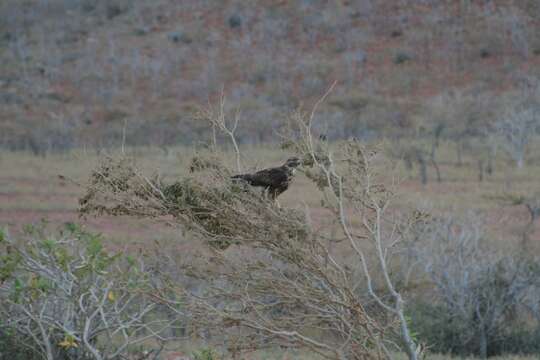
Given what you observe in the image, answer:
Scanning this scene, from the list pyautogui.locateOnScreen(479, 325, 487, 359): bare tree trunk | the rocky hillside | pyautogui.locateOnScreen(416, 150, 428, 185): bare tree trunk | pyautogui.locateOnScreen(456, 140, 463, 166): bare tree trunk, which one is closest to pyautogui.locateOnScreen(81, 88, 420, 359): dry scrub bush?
pyautogui.locateOnScreen(479, 325, 487, 359): bare tree trunk

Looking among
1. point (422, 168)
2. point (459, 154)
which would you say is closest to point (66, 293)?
point (422, 168)

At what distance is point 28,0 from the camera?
228 ft

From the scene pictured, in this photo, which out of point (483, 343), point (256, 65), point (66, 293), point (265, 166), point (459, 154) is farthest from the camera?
point (256, 65)

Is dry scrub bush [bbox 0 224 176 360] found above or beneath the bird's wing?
beneath

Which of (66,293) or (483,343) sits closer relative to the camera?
(66,293)

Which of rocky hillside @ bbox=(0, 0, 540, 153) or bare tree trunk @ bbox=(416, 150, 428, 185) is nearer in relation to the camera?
bare tree trunk @ bbox=(416, 150, 428, 185)

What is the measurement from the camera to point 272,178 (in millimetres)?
4027

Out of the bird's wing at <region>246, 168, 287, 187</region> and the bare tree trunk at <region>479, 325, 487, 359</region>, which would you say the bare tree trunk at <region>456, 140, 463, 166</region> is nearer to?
the bare tree trunk at <region>479, 325, 487, 359</region>

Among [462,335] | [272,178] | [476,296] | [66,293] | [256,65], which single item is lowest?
[256,65]

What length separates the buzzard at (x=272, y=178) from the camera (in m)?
4.02

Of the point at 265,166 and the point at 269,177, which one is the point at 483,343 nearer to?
the point at 265,166

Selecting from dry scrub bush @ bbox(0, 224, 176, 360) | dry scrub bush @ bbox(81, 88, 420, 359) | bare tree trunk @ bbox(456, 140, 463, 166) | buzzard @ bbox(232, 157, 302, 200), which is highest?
buzzard @ bbox(232, 157, 302, 200)

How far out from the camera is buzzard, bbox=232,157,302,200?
4.02 m

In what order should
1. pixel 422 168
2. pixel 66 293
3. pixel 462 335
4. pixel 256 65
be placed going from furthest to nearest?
pixel 256 65 < pixel 422 168 < pixel 462 335 < pixel 66 293
